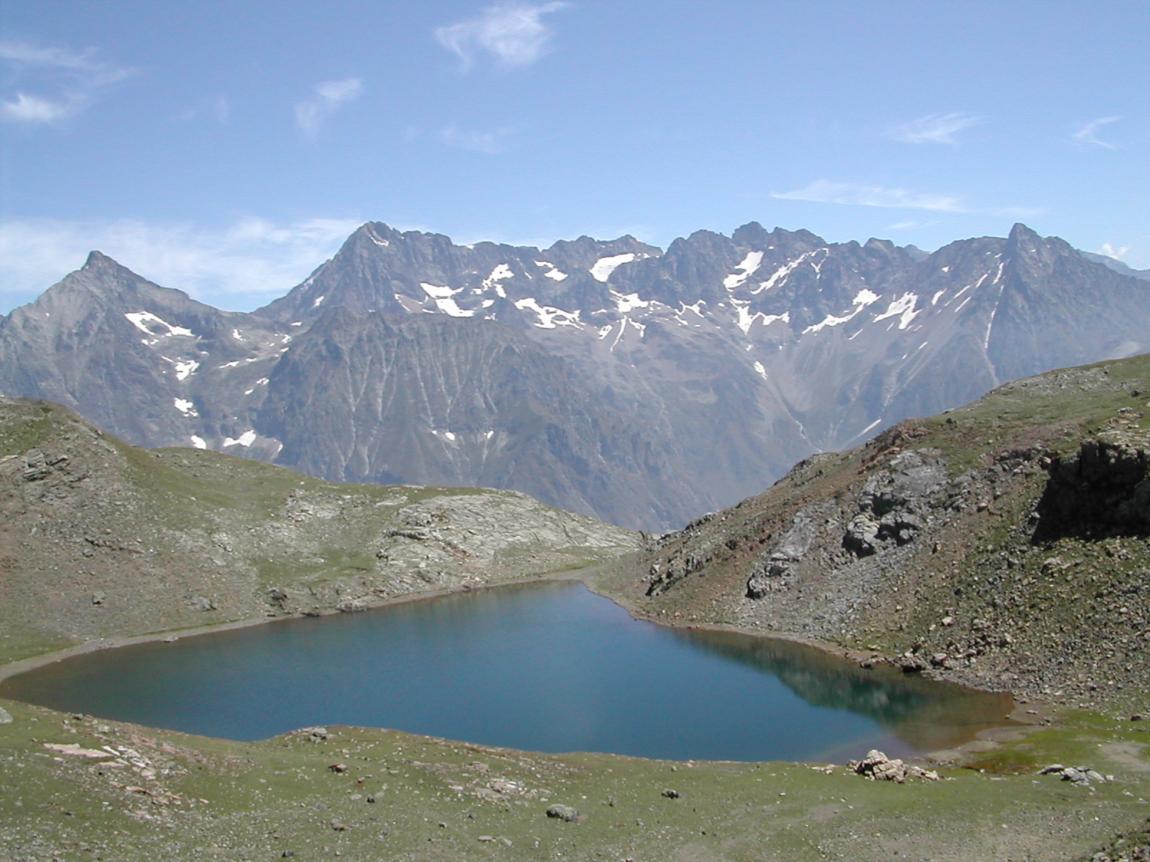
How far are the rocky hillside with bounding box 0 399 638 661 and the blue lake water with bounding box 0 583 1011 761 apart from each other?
10.3 m

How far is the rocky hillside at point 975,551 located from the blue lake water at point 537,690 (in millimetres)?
5741

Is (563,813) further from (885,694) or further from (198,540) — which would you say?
(198,540)

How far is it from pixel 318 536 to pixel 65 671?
2237 inches

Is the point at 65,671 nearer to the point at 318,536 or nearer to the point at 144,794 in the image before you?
the point at 318,536

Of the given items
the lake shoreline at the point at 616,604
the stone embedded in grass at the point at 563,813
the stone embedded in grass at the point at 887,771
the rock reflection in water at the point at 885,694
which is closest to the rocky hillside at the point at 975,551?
the lake shoreline at the point at 616,604

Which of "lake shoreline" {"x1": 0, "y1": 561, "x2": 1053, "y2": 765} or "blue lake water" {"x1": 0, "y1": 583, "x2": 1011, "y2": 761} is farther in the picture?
"blue lake water" {"x1": 0, "y1": 583, "x2": 1011, "y2": 761}

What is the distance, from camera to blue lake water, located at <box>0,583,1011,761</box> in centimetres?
7019

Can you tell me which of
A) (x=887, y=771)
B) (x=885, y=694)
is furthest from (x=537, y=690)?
(x=887, y=771)

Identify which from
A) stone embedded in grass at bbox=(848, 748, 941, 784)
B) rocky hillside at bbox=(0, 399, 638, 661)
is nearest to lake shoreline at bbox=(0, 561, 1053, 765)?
rocky hillside at bbox=(0, 399, 638, 661)

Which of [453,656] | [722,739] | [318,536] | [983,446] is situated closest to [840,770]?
[722,739]

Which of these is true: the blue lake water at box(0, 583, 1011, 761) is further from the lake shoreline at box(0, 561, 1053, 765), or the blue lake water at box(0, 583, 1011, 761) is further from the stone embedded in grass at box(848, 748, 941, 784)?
the stone embedded in grass at box(848, 748, 941, 784)

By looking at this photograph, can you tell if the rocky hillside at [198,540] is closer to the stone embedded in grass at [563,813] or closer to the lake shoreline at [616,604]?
the lake shoreline at [616,604]

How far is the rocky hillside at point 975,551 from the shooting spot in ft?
248

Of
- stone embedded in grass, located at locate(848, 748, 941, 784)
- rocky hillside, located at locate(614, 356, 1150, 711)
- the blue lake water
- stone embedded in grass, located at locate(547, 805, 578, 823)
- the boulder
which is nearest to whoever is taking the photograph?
stone embedded in grass, located at locate(547, 805, 578, 823)
